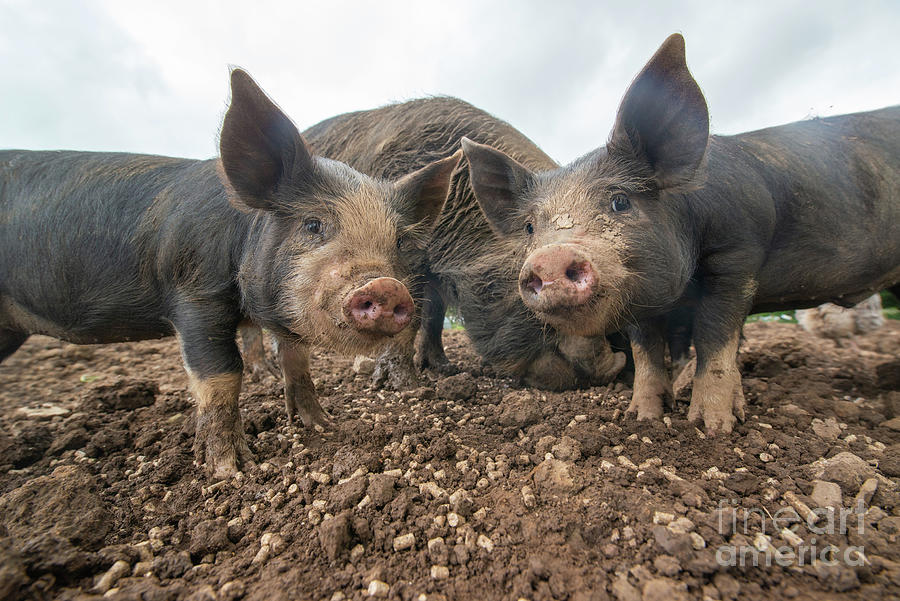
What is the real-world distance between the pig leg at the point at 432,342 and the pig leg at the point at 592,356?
51.7 inches

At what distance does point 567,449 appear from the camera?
2.47m

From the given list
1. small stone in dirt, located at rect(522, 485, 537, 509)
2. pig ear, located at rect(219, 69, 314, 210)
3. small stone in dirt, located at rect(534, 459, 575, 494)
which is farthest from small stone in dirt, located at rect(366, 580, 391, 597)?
pig ear, located at rect(219, 69, 314, 210)

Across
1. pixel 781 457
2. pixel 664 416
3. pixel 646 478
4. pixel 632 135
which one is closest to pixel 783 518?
pixel 646 478

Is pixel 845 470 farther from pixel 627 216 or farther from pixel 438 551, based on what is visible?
pixel 438 551

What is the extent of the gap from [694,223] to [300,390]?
258cm

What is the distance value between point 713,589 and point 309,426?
7.64 feet

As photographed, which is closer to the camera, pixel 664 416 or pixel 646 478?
pixel 646 478

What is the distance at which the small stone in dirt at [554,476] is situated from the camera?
7.09 feet

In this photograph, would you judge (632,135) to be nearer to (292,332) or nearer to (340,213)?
(340,213)

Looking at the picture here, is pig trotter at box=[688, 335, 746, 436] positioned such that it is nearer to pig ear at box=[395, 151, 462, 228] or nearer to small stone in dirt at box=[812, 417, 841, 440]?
small stone in dirt at box=[812, 417, 841, 440]

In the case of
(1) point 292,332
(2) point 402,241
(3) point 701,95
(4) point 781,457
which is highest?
(3) point 701,95

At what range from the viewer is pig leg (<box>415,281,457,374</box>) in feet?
15.6

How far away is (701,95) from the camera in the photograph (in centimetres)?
255

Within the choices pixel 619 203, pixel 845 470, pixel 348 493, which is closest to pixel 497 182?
pixel 619 203
